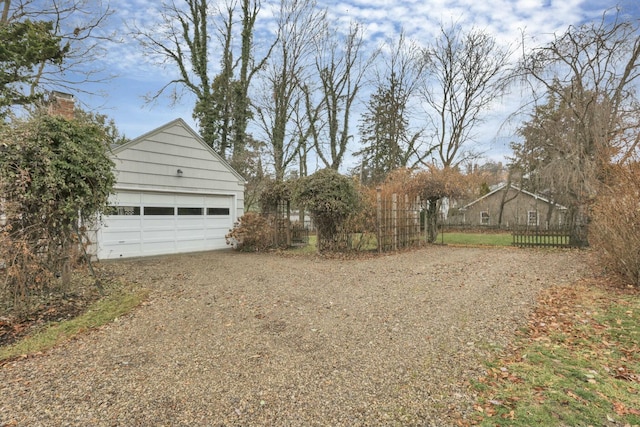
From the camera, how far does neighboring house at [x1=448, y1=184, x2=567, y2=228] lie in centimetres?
2572

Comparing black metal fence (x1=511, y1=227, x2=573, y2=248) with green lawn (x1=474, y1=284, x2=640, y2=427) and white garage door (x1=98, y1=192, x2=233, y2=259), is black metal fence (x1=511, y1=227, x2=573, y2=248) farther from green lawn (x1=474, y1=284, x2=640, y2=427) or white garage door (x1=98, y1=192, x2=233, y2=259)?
white garage door (x1=98, y1=192, x2=233, y2=259)

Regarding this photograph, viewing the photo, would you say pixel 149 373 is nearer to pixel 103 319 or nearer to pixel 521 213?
pixel 103 319

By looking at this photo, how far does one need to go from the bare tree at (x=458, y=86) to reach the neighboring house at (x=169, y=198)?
14609 mm

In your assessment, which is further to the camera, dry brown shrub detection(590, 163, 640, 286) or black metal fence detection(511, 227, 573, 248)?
black metal fence detection(511, 227, 573, 248)

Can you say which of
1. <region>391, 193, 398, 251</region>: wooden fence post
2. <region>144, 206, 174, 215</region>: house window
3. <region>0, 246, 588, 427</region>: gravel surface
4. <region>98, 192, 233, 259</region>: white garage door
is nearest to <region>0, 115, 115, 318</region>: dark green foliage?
<region>0, 246, 588, 427</region>: gravel surface

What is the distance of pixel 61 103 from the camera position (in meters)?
7.58

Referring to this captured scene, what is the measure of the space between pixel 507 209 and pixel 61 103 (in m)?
29.5

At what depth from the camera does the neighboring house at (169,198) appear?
9.08 metres

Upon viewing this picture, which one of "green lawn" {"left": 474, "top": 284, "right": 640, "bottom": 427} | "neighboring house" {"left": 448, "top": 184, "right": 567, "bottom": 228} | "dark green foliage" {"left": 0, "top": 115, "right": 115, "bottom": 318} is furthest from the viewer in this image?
"neighboring house" {"left": 448, "top": 184, "right": 567, "bottom": 228}

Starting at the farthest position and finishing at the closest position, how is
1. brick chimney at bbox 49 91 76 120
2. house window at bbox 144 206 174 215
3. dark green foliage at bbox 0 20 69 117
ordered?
house window at bbox 144 206 174 215
brick chimney at bbox 49 91 76 120
dark green foliage at bbox 0 20 69 117

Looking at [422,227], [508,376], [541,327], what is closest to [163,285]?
[508,376]

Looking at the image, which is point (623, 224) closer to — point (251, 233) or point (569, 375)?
point (569, 375)

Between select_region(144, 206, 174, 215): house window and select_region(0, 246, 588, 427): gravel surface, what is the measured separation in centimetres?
428

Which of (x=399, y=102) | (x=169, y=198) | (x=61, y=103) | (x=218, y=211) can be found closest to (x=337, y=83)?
(x=399, y=102)
